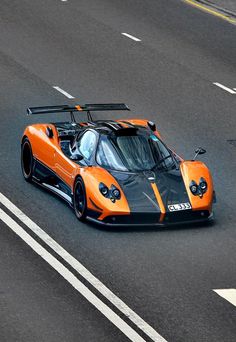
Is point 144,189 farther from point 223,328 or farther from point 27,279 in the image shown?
point 223,328

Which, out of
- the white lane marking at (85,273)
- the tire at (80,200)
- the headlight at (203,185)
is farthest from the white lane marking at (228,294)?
the tire at (80,200)

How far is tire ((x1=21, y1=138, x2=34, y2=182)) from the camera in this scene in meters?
21.6

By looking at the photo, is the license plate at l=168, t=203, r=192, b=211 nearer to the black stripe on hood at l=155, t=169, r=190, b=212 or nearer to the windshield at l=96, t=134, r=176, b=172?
the black stripe on hood at l=155, t=169, r=190, b=212

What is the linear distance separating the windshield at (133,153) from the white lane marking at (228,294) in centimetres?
361

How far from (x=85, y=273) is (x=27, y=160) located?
16.3ft

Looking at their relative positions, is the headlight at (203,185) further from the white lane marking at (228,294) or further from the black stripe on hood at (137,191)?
the white lane marking at (228,294)

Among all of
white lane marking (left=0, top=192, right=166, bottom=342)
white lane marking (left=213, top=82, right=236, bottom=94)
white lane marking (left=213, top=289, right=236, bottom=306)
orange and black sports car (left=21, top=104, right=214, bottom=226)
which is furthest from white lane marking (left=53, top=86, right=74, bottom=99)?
white lane marking (left=213, top=289, right=236, bottom=306)

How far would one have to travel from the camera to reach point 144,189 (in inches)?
763

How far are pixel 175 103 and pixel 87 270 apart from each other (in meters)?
10.2

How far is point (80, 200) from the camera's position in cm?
1967

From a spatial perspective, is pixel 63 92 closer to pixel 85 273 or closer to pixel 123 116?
pixel 123 116

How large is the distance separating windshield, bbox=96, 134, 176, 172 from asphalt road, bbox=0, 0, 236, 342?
1078 millimetres

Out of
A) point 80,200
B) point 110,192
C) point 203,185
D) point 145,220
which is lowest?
point 80,200

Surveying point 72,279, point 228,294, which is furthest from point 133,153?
point 228,294
